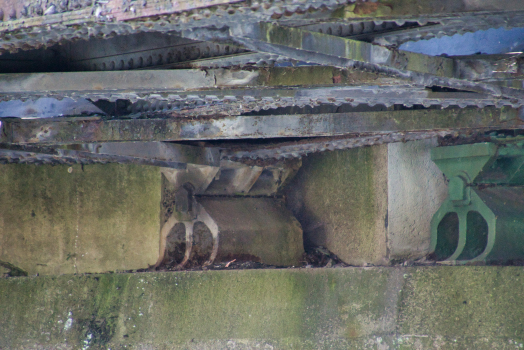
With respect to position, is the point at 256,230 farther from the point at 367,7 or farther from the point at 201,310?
the point at 367,7

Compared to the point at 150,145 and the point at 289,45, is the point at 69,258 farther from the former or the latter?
the point at 289,45

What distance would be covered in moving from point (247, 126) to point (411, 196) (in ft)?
8.81

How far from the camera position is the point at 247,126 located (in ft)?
14.2

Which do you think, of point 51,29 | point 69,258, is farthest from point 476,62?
point 69,258

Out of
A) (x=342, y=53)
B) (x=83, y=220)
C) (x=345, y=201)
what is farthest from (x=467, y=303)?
(x=83, y=220)

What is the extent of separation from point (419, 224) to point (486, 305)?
5.37ft

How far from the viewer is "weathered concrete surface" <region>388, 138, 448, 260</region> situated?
20.1 feet

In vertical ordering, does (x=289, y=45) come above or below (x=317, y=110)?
above

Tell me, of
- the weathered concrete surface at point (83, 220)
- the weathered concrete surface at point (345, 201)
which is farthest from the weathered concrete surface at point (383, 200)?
the weathered concrete surface at point (83, 220)

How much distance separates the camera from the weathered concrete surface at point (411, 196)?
613 cm

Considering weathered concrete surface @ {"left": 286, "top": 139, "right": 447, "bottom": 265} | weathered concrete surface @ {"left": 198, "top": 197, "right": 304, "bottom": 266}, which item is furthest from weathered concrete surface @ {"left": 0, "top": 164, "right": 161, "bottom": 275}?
weathered concrete surface @ {"left": 286, "top": 139, "right": 447, "bottom": 265}

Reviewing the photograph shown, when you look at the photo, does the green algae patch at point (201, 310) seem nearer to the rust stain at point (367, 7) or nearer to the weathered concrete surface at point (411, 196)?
the weathered concrete surface at point (411, 196)

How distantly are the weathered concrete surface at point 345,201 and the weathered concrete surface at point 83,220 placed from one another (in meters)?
2.04

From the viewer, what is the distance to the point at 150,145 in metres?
5.05
